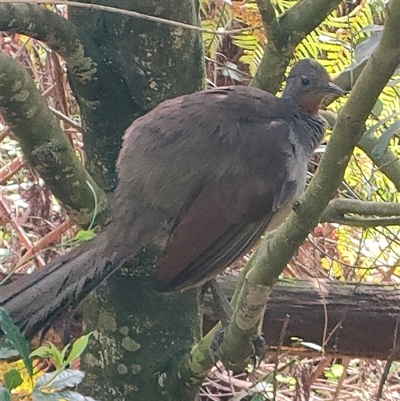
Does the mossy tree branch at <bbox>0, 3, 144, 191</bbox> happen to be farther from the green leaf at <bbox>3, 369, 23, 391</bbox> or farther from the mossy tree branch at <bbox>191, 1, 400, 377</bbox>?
the green leaf at <bbox>3, 369, 23, 391</bbox>

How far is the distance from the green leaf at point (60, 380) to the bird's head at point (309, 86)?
1197 mm

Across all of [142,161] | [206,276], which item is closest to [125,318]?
[206,276]

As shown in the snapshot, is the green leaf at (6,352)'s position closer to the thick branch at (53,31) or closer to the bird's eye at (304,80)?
the thick branch at (53,31)

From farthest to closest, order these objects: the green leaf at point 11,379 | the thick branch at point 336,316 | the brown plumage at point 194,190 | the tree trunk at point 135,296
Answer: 1. the thick branch at point 336,316
2. the tree trunk at point 135,296
3. the brown plumage at point 194,190
4. the green leaf at point 11,379

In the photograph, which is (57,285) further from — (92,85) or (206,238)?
(92,85)

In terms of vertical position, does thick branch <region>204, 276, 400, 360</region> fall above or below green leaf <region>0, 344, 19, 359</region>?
below

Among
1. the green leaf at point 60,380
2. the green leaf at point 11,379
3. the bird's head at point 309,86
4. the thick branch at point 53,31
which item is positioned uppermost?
the thick branch at point 53,31

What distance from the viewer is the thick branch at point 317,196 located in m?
0.92

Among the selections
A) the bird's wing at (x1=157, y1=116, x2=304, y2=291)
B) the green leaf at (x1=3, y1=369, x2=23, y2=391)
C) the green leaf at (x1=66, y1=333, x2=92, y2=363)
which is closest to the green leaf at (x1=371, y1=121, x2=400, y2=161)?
the bird's wing at (x1=157, y1=116, x2=304, y2=291)

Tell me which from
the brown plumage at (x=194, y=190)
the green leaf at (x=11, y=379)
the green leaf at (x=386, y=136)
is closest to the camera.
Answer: the green leaf at (x=11, y=379)

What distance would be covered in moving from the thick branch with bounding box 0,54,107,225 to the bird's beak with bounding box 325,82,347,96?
0.68m

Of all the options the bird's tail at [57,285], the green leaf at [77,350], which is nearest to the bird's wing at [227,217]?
the bird's tail at [57,285]

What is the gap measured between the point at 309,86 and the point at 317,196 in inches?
36.0

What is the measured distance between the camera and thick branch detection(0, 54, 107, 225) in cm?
138
